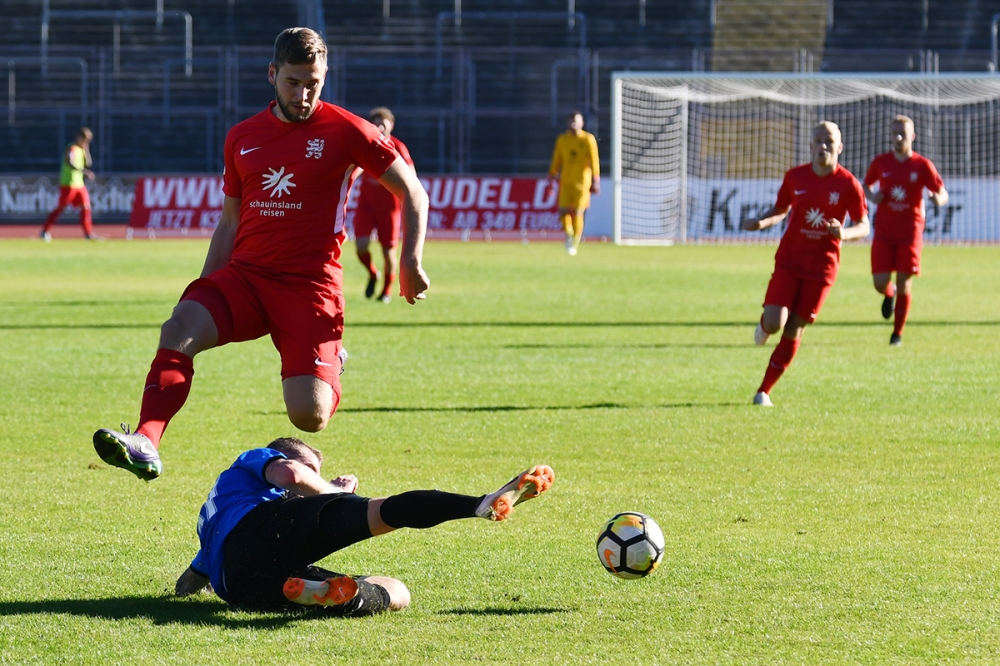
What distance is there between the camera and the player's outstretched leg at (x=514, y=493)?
4504mm

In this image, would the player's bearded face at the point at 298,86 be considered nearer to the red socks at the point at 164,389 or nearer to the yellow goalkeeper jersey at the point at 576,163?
the red socks at the point at 164,389

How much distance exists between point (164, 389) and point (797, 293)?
5.89m

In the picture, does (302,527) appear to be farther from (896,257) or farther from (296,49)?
(896,257)

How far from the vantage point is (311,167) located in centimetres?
573

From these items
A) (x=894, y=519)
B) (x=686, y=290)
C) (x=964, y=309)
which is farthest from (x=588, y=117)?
(x=894, y=519)

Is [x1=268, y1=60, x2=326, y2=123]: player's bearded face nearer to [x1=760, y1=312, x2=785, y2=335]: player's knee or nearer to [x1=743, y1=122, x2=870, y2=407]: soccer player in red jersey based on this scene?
[x1=743, y1=122, x2=870, y2=407]: soccer player in red jersey

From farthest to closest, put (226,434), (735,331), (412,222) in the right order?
1. (735,331)
2. (226,434)
3. (412,222)

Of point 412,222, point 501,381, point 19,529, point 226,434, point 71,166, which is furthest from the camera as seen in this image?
point 71,166

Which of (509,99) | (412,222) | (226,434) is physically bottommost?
(226,434)

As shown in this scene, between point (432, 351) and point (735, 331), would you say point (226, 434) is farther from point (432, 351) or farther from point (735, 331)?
point (735, 331)

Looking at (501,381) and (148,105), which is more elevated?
(148,105)

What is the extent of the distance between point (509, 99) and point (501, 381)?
2450 cm

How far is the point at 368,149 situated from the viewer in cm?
572

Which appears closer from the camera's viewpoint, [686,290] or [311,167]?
[311,167]
